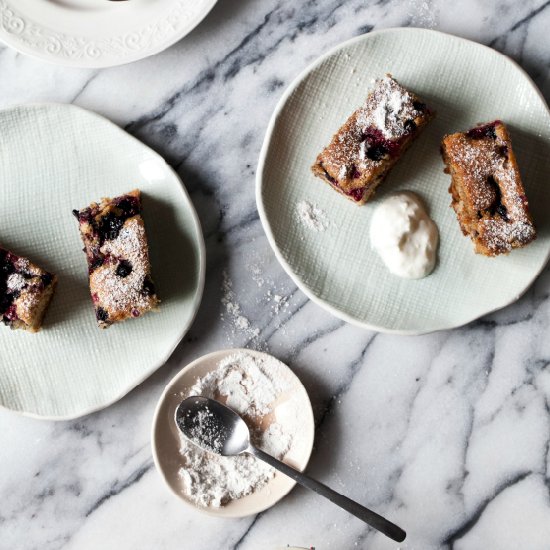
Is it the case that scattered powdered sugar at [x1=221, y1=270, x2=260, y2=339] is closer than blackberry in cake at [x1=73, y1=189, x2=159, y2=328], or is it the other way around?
blackberry in cake at [x1=73, y1=189, x2=159, y2=328]

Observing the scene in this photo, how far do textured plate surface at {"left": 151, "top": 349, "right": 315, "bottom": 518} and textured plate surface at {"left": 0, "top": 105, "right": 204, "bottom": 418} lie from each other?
0.12 m

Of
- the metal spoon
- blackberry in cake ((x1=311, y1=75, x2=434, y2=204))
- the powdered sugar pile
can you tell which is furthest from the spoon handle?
the powdered sugar pile

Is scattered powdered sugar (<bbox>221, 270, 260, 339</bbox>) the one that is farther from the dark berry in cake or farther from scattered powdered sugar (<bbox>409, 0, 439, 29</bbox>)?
scattered powdered sugar (<bbox>409, 0, 439, 29</bbox>)

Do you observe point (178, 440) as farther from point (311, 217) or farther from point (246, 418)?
point (311, 217)

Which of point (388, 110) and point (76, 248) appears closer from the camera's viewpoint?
point (388, 110)

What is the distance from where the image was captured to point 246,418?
2.28m

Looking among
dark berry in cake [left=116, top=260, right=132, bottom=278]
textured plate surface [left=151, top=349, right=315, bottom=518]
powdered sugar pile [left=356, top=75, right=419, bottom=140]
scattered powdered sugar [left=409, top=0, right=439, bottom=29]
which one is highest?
scattered powdered sugar [left=409, top=0, right=439, bottom=29]

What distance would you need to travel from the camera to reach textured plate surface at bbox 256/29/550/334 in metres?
2.20

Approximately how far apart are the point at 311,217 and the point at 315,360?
0.53 m

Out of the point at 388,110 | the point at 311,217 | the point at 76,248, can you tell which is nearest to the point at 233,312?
the point at 311,217

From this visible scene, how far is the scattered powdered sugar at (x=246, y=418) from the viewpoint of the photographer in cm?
225

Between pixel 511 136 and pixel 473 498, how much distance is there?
4.36 feet

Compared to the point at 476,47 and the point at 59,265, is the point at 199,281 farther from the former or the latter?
the point at 476,47

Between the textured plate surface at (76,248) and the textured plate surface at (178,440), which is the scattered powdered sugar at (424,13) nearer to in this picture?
the textured plate surface at (76,248)
